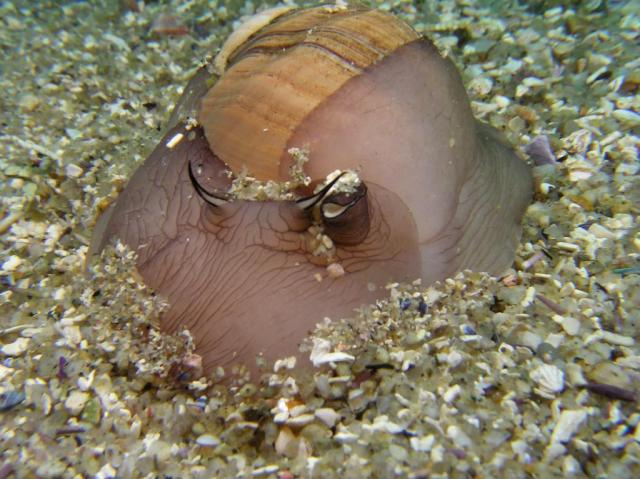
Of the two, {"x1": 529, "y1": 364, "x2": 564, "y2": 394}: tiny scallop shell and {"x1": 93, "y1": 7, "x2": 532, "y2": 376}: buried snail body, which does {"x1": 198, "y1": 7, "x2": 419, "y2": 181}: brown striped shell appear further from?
{"x1": 529, "y1": 364, "x2": 564, "y2": 394}: tiny scallop shell

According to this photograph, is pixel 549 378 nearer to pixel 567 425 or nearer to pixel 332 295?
pixel 567 425

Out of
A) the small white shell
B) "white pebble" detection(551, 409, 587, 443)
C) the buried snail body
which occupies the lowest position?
"white pebble" detection(551, 409, 587, 443)

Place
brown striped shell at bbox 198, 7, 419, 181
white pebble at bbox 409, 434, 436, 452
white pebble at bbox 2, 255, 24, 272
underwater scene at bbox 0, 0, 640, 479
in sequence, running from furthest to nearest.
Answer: white pebble at bbox 2, 255, 24, 272
brown striped shell at bbox 198, 7, 419, 181
underwater scene at bbox 0, 0, 640, 479
white pebble at bbox 409, 434, 436, 452

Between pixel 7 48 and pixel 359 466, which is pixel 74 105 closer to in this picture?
pixel 7 48

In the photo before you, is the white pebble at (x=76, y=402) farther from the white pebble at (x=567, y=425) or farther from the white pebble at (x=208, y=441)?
the white pebble at (x=567, y=425)

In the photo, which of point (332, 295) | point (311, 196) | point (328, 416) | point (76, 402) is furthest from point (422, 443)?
point (76, 402)

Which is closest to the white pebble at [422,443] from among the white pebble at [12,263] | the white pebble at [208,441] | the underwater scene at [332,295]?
the underwater scene at [332,295]

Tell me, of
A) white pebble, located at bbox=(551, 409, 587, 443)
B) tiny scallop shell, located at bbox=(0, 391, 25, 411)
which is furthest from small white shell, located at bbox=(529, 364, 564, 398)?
tiny scallop shell, located at bbox=(0, 391, 25, 411)
